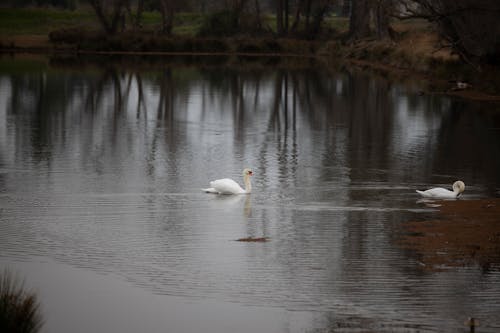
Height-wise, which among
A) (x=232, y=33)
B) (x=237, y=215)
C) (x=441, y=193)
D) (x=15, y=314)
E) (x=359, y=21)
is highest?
(x=359, y=21)

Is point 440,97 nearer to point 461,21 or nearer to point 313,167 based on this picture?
point 461,21

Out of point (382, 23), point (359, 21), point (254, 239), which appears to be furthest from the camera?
point (359, 21)

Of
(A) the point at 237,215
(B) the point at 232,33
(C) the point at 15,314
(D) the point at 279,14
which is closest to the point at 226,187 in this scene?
(A) the point at 237,215

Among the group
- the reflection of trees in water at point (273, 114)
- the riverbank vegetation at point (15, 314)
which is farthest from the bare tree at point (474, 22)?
the riverbank vegetation at point (15, 314)

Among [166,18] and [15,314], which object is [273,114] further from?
[166,18]

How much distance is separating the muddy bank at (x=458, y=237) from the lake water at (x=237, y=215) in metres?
0.20

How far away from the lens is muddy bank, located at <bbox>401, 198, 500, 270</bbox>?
44.7ft

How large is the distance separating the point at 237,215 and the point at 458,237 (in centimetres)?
380

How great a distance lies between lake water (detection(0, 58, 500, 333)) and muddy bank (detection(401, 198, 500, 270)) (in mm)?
199

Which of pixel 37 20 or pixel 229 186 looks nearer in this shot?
pixel 229 186

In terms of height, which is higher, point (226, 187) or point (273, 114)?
point (226, 187)

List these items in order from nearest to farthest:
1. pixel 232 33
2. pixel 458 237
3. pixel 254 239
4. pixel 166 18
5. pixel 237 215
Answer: pixel 458 237 < pixel 254 239 < pixel 237 215 < pixel 166 18 < pixel 232 33

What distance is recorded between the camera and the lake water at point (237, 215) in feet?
38.4

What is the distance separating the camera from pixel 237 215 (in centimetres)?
1673
